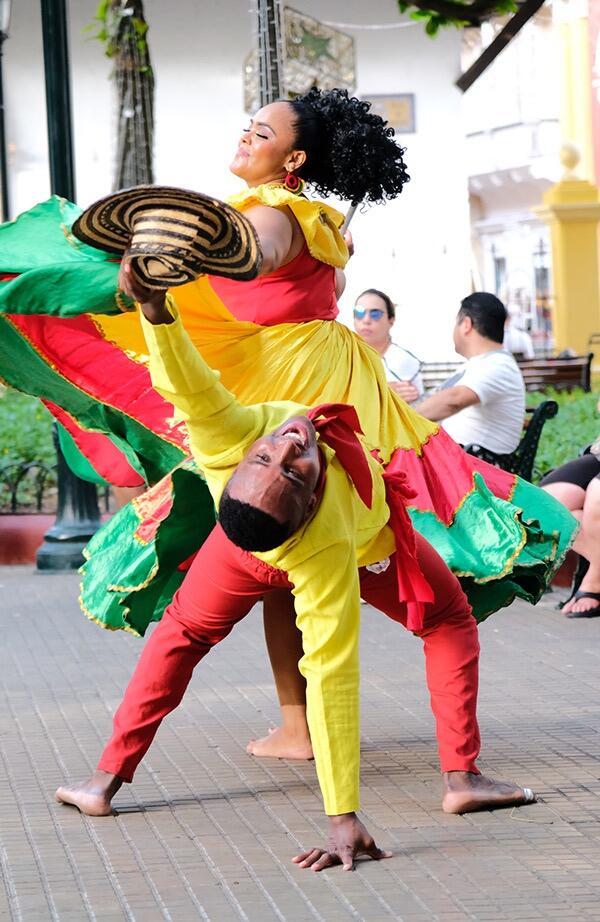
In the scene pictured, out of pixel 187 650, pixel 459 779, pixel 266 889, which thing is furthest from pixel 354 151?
pixel 266 889

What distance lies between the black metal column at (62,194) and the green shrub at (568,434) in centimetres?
275

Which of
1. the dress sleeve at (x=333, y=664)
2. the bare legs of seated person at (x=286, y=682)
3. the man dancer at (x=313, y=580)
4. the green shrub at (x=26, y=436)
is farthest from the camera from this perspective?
the green shrub at (x=26, y=436)

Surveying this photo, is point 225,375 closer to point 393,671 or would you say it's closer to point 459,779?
point 459,779

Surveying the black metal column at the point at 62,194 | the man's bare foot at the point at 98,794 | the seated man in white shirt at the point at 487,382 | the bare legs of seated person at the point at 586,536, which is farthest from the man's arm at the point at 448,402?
the man's bare foot at the point at 98,794

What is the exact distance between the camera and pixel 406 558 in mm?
4375

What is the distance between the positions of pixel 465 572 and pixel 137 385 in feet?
3.75

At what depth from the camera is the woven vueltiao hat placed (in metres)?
3.84

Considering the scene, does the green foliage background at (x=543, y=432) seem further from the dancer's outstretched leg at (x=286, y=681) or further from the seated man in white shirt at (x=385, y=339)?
the dancer's outstretched leg at (x=286, y=681)

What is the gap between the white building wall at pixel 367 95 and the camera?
21438mm

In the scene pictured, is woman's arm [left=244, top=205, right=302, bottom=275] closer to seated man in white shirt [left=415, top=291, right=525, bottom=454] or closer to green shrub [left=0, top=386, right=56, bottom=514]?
seated man in white shirt [left=415, top=291, right=525, bottom=454]

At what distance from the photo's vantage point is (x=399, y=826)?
4.56 meters

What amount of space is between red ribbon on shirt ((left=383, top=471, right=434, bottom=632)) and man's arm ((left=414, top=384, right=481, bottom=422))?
384 cm

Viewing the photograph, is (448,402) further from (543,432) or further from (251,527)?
(251,527)

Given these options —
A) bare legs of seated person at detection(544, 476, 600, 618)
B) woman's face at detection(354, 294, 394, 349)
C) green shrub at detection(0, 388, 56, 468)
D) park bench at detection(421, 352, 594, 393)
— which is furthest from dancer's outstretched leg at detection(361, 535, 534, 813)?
park bench at detection(421, 352, 594, 393)
